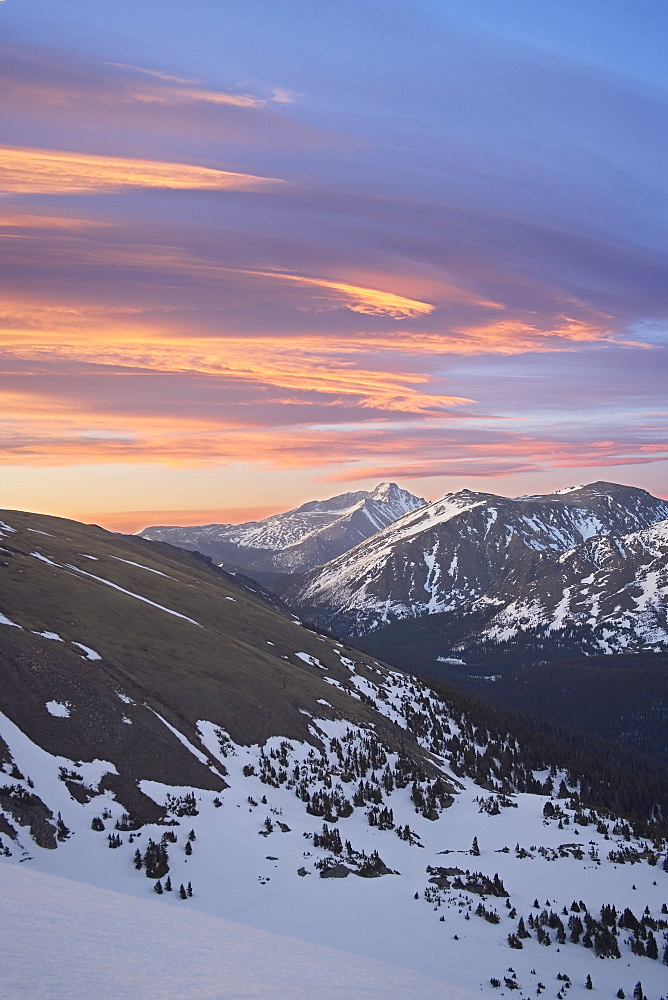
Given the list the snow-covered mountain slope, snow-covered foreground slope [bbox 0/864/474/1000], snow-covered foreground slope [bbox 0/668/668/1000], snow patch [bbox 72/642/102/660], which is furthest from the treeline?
snow-covered foreground slope [bbox 0/864/474/1000]

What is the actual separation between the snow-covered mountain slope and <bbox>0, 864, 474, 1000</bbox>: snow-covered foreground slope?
1.91 feet

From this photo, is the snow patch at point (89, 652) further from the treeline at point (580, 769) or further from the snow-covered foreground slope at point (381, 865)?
the treeline at point (580, 769)

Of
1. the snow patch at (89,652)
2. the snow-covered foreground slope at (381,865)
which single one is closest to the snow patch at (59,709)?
the snow-covered foreground slope at (381,865)

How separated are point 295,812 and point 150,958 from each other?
1550 inches

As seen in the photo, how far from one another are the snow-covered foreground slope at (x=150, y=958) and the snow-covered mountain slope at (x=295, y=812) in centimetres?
58

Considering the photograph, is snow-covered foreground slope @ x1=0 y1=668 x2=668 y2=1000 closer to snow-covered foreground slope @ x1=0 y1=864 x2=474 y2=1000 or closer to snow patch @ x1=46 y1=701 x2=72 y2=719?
snow-covered foreground slope @ x1=0 y1=864 x2=474 y2=1000

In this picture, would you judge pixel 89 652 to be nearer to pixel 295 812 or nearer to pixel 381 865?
pixel 295 812

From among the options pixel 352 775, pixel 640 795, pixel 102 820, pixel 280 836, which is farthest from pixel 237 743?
pixel 640 795

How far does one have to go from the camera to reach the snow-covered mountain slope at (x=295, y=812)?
111 feet

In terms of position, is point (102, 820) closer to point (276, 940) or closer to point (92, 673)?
point (276, 940)

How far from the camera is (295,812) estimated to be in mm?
55656

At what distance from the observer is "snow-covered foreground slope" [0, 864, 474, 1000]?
1570 cm

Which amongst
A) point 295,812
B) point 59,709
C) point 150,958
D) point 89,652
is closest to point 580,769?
point 295,812

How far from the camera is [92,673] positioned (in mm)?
64875
